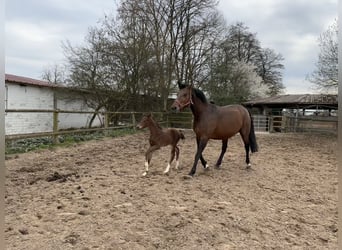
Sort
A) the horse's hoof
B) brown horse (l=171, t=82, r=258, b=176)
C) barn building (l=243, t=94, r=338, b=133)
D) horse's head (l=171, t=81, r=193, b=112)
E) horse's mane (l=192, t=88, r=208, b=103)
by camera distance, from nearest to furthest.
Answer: the horse's hoof, horse's head (l=171, t=81, r=193, b=112), brown horse (l=171, t=82, r=258, b=176), horse's mane (l=192, t=88, r=208, b=103), barn building (l=243, t=94, r=338, b=133)

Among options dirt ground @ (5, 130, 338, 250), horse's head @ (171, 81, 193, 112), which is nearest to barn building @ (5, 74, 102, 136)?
dirt ground @ (5, 130, 338, 250)

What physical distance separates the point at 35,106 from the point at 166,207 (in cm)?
1086

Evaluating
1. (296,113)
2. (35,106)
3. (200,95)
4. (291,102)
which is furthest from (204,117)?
(291,102)

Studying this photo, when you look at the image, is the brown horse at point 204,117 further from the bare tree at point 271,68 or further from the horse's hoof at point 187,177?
the bare tree at point 271,68

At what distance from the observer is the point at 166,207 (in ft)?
10.6

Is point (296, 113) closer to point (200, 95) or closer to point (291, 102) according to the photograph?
point (291, 102)

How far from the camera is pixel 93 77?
43.2 ft

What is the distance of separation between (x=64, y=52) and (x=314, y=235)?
12564mm

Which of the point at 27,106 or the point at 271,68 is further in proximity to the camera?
the point at 271,68

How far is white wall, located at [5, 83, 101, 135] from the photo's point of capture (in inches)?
437

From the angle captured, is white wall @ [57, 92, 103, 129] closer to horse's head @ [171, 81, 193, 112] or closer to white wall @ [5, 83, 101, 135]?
white wall @ [5, 83, 101, 135]

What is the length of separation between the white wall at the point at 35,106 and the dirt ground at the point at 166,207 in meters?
6.15

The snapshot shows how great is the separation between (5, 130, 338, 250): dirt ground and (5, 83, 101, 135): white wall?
615 centimetres

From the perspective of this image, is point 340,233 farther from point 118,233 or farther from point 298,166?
point 298,166
